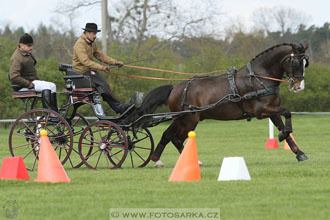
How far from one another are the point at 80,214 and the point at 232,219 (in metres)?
1.43

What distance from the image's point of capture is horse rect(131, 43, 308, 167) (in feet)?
33.6

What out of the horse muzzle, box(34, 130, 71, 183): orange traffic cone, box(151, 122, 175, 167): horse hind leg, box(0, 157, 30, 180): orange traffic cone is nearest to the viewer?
box(34, 130, 71, 183): orange traffic cone

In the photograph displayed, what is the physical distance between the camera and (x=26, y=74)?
10.5 metres

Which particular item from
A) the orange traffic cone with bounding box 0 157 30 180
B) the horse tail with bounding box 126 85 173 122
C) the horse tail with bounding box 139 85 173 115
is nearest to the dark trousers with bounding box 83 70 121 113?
the horse tail with bounding box 126 85 173 122

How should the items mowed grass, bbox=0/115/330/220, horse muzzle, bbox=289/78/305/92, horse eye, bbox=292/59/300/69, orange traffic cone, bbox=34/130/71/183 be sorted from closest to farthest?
mowed grass, bbox=0/115/330/220 < orange traffic cone, bbox=34/130/71/183 < horse eye, bbox=292/59/300/69 < horse muzzle, bbox=289/78/305/92

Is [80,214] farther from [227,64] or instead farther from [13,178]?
[227,64]

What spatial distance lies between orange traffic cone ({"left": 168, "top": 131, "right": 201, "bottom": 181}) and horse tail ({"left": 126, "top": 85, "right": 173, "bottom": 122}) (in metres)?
2.74

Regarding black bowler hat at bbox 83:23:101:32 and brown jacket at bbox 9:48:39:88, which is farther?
black bowler hat at bbox 83:23:101:32

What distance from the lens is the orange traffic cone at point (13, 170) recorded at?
8.65m

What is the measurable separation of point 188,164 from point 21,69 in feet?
12.7

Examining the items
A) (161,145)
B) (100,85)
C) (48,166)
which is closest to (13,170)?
(48,166)

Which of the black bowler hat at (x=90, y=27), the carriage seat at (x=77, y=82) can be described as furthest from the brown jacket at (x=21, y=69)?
the black bowler hat at (x=90, y=27)

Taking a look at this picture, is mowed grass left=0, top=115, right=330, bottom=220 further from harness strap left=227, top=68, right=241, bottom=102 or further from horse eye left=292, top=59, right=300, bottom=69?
horse eye left=292, top=59, right=300, bottom=69

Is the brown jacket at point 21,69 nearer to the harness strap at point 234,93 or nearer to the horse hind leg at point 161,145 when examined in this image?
the horse hind leg at point 161,145
